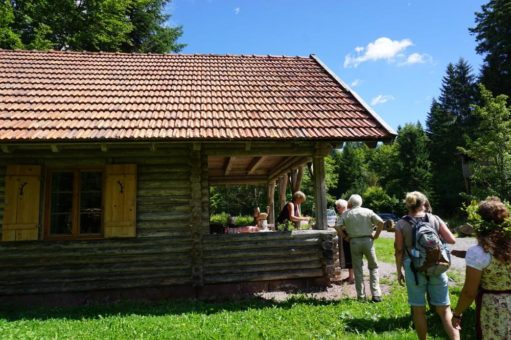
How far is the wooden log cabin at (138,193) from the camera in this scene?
23.8 ft

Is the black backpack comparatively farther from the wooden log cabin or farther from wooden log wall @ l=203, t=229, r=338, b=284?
wooden log wall @ l=203, t=229, r=338, b=284

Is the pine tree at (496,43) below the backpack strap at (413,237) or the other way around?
the other way around

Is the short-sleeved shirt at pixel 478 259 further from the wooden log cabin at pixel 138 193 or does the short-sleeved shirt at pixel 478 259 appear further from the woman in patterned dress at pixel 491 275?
the wooden log cabin at pixel 138 193

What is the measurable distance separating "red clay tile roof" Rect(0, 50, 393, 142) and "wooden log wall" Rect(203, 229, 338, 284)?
7.08 ft

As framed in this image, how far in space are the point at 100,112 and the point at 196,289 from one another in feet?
14.0

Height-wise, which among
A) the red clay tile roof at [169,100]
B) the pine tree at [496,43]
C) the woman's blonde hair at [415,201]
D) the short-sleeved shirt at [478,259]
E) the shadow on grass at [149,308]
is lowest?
the shadow on grass at [149,308]

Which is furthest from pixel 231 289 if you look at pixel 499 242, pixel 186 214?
pixel 499 242

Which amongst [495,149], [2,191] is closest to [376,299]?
[2,191]

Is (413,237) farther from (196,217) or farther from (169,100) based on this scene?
(169,100)

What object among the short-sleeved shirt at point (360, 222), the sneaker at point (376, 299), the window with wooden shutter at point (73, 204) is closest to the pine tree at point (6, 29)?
the window with wooden shutter at point (73, 204)

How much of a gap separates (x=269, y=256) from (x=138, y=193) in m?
3.07

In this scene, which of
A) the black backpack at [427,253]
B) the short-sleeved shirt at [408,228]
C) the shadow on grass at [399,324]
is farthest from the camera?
the shadow on grass at [399,324]

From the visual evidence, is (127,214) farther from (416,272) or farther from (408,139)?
(408,139)

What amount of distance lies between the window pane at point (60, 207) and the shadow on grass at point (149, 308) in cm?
158
